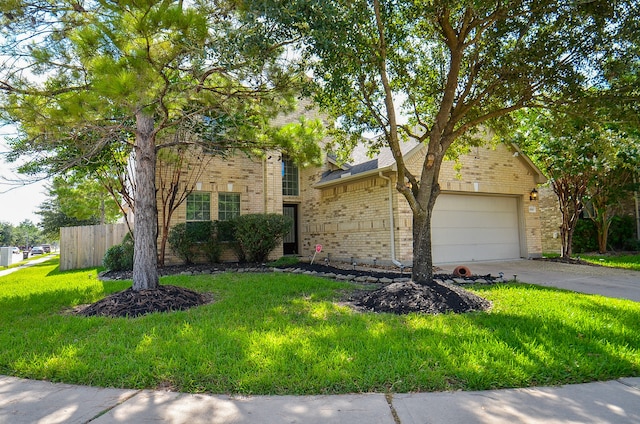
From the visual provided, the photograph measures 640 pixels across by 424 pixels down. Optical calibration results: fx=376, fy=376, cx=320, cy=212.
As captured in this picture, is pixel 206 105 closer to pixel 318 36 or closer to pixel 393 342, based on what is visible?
pixel 318 36

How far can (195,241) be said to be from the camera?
11.3m

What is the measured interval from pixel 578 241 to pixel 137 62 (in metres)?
17.1

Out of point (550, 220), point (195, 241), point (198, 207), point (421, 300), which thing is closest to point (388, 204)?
point (421, 300)

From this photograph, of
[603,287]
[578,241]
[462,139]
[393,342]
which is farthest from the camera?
[578,241]

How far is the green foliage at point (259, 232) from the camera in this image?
11273 millimetres

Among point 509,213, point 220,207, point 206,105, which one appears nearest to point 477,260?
point 509,213

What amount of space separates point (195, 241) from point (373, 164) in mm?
5801

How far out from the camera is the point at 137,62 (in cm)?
443

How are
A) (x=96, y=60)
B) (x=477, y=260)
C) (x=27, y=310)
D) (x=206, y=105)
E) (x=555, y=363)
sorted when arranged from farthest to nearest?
1. (x=477, y=260)
2. (x=206, y=105)
3. (x=27, y=310)
4. (x=96, y=60)
5. (x=555, y=363)

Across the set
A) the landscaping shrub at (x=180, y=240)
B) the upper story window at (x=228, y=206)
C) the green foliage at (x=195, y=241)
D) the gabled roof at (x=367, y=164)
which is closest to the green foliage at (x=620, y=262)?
the gabled roof at (x=367, y=164)

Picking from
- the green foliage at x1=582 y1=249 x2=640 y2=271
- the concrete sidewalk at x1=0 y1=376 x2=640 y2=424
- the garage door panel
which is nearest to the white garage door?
the garage door panel

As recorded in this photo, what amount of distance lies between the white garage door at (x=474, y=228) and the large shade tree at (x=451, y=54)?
14.8 feet

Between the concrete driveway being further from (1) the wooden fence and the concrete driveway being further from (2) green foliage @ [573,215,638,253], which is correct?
(1) the wooden fence

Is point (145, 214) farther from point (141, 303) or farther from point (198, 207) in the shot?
point (198, 207)
